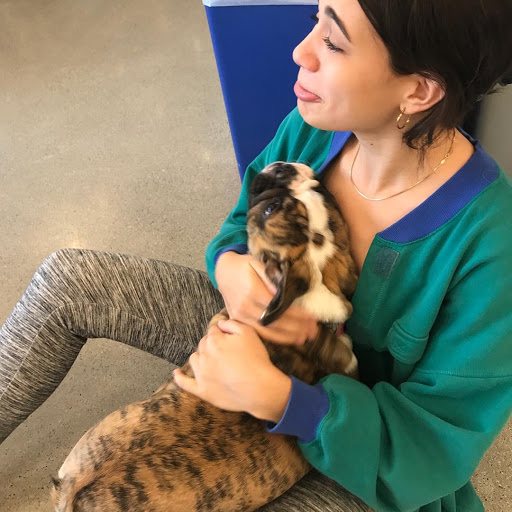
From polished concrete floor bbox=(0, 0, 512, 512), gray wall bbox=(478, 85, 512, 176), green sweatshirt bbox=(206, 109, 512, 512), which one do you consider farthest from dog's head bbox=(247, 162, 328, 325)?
gray wall bbox=(478, 85, 512, 176)

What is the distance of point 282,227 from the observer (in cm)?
88

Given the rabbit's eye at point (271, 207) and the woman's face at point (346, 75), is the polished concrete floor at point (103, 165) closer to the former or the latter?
the rabbit's eye at point (271, 207)

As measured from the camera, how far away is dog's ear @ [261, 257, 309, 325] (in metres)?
0.80

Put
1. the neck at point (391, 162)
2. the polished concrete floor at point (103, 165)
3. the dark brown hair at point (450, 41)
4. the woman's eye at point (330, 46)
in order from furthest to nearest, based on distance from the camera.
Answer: the polished concrete floor at point (103, 165) → the neck at point (391, 162) → the woman's eye at point (330, 46) → the dark brown hair at point (450, 41)

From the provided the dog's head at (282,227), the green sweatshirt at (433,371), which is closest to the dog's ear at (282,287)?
the dog's head at (282,227)

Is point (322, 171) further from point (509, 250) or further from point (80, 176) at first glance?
point (80, 176)

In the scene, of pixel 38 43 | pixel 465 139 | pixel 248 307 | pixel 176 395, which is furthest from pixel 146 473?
pixel 38 43

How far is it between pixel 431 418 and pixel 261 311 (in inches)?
12.0

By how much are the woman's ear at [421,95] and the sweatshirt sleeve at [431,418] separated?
24 cm

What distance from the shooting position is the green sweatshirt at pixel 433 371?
0.74 metres

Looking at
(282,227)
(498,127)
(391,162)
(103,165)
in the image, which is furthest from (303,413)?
(103,165)

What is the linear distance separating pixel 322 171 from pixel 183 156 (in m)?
1.10

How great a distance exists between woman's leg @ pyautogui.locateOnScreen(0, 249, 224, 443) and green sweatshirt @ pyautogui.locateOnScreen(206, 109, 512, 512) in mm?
349

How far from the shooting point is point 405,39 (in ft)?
2.14
